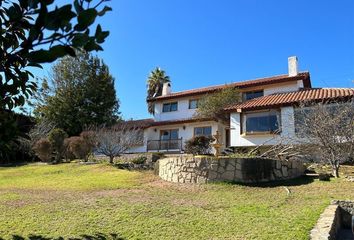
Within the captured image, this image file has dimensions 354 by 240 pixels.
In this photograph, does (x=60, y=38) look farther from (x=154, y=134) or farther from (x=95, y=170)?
(x=154, y=134)

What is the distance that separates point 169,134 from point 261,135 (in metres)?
10.9

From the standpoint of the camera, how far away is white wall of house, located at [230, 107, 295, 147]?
21609 millimetres

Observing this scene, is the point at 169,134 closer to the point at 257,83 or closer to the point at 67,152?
the point at 257,83

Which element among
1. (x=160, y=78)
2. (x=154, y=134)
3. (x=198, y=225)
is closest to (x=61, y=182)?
(x=198, y=225)

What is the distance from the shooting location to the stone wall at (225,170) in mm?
13633

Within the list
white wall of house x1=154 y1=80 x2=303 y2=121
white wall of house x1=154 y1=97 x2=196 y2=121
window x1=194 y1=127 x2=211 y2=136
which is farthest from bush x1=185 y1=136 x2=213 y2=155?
white wall of house x1=154 y1=97 x2=196 y2=121

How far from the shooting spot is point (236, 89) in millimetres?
28484

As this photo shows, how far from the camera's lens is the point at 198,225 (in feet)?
26.1

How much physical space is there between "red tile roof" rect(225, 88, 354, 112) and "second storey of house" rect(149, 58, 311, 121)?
1.88 meters

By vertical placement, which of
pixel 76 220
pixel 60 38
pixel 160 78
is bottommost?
pixel 76 220

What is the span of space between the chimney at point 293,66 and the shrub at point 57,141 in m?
17.5

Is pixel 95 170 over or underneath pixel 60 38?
underneath

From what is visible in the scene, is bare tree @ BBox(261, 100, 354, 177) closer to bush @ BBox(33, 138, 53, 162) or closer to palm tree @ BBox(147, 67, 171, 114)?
bush @ BBox(33, 138, 53, 162)

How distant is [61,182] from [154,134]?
17992 millimetres
